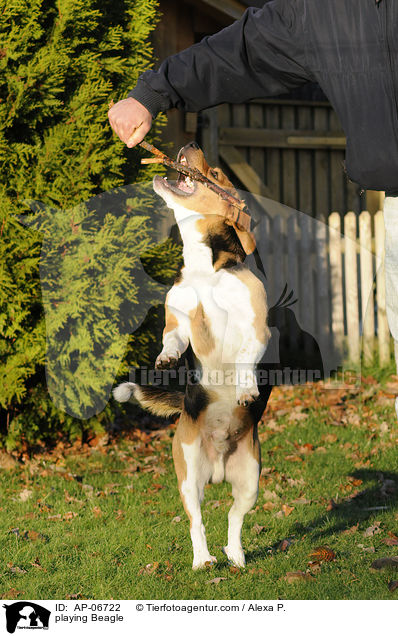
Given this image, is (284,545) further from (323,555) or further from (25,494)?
(25,494)

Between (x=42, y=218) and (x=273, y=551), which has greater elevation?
(x=42, y=218)

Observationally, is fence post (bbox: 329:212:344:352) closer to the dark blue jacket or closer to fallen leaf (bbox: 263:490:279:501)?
fallen leaf (bbox: 263:490:279:501)

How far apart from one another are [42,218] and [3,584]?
2585 millimetres

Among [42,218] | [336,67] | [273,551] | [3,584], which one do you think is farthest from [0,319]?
[336,67]

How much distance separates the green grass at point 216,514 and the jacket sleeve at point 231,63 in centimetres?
194

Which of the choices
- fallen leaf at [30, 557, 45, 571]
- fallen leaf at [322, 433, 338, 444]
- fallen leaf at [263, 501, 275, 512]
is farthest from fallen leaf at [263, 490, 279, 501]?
fallen leaf at [30, 557, 45, 571]

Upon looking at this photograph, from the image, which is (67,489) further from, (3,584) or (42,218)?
(42,218)

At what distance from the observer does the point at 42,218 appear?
5.33m

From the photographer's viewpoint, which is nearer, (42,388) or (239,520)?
(239,520)

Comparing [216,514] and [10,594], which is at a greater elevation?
[216,514]

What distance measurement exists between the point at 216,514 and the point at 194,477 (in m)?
1.70

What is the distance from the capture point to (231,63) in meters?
2.87

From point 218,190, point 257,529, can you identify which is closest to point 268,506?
point 257,529
